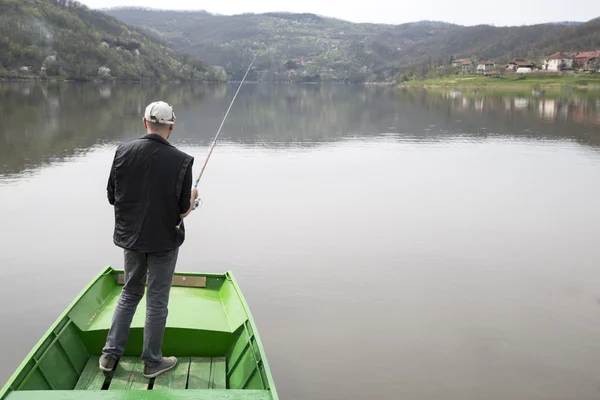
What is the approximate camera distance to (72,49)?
146 meters

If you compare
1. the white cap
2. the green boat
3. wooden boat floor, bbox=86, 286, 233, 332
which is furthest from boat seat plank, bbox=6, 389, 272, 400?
the white cap

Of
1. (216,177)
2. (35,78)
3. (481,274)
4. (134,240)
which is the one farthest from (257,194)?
(35,78)

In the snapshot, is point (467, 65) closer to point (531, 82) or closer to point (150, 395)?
point (531, 82)

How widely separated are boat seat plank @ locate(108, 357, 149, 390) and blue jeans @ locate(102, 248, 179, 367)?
194mm

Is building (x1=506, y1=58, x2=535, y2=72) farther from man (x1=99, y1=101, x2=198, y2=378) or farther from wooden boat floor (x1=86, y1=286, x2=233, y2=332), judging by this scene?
man (x1=99, y1=101, x2=198, y2=378)

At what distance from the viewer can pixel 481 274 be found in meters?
11.1

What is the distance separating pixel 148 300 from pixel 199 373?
1041mm

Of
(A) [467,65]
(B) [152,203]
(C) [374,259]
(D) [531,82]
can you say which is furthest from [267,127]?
(A) [467,65]

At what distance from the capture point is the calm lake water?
25.1 ft

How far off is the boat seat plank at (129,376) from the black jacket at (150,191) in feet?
4.71

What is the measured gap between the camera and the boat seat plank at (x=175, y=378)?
5633mm

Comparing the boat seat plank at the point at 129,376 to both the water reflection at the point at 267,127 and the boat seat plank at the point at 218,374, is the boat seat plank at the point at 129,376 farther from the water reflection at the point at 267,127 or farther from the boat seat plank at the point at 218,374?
the water reflection at the point at 267,127

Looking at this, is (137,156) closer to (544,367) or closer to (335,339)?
(335,339)

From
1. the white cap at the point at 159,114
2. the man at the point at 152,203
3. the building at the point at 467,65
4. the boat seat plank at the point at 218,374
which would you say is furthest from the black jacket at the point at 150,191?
the building at the point at 467,65
